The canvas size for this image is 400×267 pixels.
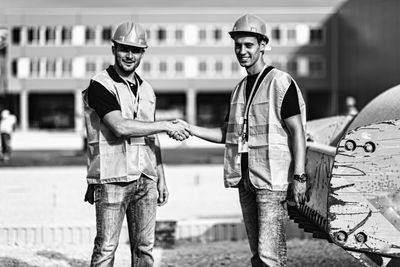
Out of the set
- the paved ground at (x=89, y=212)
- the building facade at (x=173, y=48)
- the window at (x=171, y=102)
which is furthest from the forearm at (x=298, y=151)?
the window at (x=171, y=102)

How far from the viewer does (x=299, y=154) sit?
4.45m

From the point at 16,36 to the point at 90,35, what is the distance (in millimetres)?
6677

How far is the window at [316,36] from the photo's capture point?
63.5 metres

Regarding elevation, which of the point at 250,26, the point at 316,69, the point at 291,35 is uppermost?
the point at 291,35

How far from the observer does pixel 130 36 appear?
475 cm

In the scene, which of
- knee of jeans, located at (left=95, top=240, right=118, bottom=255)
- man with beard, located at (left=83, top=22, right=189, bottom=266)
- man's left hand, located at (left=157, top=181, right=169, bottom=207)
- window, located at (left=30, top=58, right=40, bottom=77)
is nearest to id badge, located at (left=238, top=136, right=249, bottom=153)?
man with beard, located at (left=83, top=22, right=189, bottom=266)

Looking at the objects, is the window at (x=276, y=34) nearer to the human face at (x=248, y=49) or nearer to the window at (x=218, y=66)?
the window at (x=218, y=66)

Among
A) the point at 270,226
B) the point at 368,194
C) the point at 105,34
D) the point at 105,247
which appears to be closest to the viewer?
the point at 368,194

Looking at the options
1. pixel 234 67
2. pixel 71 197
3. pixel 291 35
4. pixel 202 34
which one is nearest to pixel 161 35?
pixel 202 34

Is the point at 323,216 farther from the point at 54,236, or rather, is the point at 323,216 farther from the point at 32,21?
the point at 32,21

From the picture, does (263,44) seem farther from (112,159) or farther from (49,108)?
(49,108)

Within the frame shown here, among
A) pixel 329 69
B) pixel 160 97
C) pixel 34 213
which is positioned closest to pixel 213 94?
pixel 160 97

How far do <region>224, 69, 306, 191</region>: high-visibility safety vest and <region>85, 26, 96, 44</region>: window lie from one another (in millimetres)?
60558

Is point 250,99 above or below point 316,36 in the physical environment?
below
